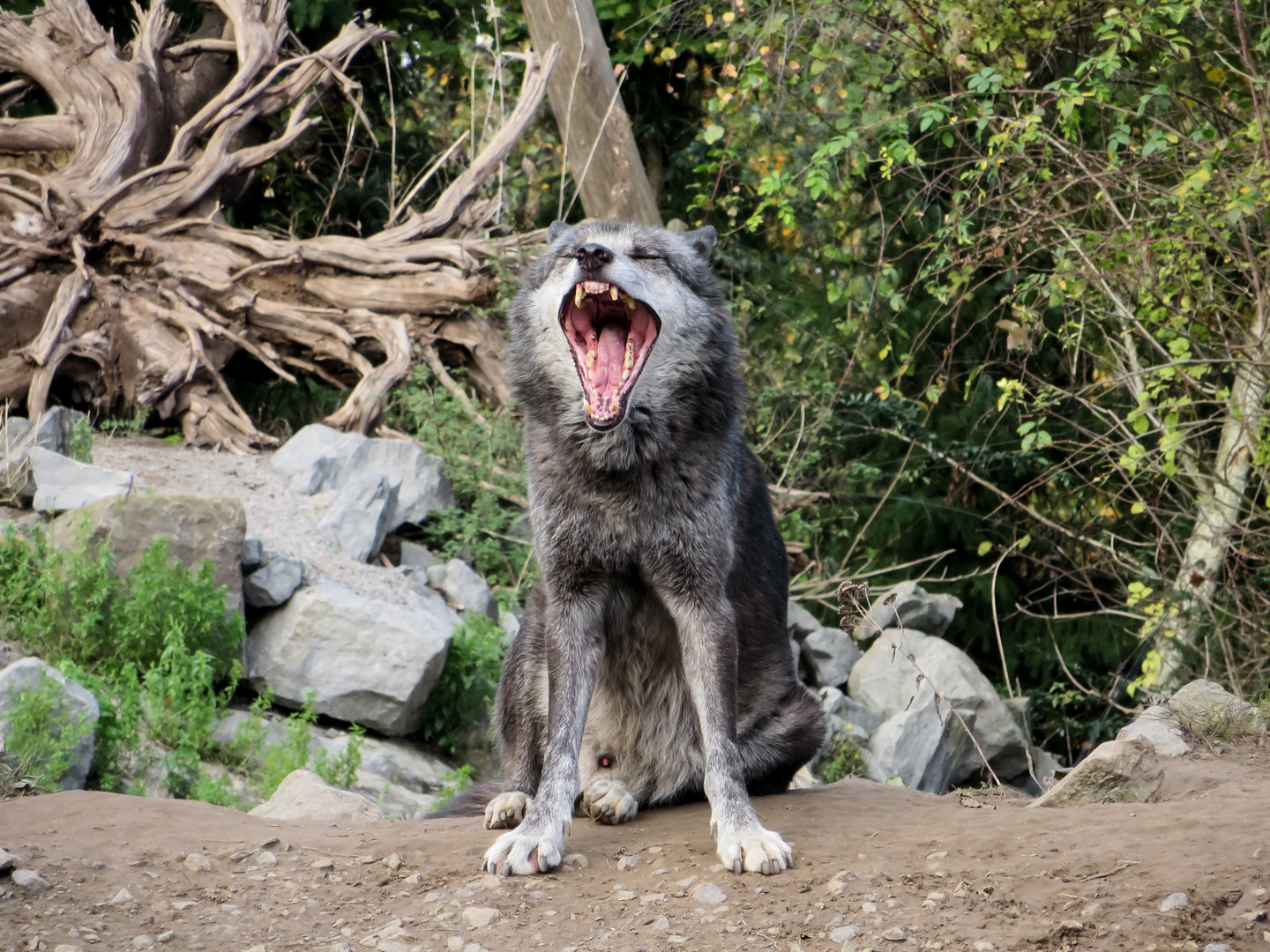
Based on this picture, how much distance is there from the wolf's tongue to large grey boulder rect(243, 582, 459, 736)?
3.33 m

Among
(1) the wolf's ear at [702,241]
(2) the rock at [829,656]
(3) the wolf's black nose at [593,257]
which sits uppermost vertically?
(1) the wolf's ear at [702,241]

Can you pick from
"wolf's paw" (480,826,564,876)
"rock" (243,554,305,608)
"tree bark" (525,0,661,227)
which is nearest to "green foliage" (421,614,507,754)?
"rock" (243,554,305,608)

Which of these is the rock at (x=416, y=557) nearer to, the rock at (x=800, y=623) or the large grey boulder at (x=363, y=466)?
the large grey boulder at (x=363, y=466)

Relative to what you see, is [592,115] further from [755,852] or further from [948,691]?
[755,852]

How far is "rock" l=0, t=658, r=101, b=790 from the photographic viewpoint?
16.5 ft

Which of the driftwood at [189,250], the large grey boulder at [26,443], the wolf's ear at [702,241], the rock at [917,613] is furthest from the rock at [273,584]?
the rock at [917,613]

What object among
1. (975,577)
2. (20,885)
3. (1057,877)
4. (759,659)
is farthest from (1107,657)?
(20,885)

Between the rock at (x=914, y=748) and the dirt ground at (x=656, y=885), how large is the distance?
3.63 metres

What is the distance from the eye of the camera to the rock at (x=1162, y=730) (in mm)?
4969

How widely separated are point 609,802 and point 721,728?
1.84 ft

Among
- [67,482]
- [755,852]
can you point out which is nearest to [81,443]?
[67,482]

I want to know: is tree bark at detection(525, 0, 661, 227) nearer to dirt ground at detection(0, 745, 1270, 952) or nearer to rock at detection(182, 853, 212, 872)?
dirt ground at detection(0, 745, 1270, 952)

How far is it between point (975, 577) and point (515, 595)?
4.20 meters

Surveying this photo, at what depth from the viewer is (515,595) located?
27.7 feet
